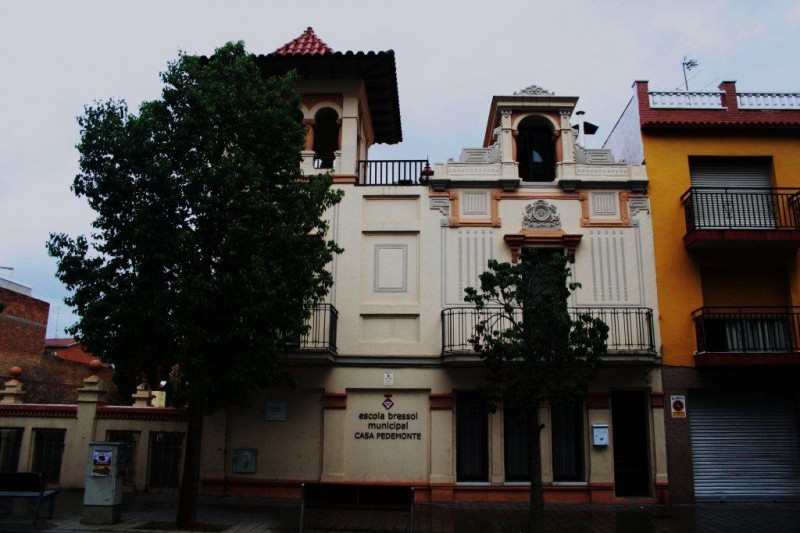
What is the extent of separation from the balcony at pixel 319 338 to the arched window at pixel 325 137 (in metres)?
4.63

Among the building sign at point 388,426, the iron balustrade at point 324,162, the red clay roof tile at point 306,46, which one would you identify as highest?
the red clay roof tile at point 306,46

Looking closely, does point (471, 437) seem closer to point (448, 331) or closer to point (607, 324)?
point (448, 331)

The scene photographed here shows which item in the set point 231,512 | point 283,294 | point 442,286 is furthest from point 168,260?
point 442,286

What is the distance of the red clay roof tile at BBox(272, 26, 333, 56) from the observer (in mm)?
17922

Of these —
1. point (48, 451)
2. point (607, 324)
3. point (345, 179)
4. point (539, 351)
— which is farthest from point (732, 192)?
point (48, 451)

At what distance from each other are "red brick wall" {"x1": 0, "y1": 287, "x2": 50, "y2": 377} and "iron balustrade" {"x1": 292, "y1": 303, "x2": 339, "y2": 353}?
16864mm

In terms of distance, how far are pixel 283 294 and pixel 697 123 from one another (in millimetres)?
12246

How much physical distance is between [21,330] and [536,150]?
897 inches

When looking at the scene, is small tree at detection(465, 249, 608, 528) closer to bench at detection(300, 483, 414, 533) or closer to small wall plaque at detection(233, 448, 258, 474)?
bench at detection(300, 483, 414, 533)

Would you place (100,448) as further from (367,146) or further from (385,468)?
(367,146)

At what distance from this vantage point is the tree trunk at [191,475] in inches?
448

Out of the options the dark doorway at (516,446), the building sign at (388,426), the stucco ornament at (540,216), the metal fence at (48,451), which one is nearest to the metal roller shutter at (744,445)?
the dark doorway at (516,446)

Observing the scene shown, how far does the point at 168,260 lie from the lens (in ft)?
38.0

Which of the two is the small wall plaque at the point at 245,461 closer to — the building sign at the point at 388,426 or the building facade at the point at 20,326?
the building sign at the point at 388,426
